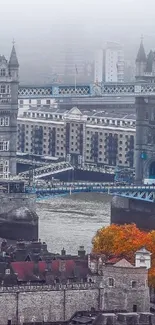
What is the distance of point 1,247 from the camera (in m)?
34.5

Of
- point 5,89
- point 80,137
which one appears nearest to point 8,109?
point 5,89

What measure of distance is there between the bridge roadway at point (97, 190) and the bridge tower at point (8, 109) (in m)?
1.75

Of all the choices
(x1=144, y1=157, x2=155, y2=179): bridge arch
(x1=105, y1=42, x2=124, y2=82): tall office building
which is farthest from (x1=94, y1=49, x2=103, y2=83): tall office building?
(x1=144, y1=157, x2=155, y2=179): bridge arch

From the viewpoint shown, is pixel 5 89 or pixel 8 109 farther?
pixel 5 89

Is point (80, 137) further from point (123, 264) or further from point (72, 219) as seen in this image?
point (123, 264)

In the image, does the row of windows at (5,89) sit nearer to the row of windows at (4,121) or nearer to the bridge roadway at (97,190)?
the row of windows at (4,121)

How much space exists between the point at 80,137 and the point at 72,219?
16142mm

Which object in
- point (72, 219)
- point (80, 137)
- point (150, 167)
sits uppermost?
point (80, 137)

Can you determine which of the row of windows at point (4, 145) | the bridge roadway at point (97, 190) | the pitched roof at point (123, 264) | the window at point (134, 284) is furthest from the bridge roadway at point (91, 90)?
the window at point (134, 284)

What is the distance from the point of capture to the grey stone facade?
29.5 metres

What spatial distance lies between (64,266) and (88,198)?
1936 cm

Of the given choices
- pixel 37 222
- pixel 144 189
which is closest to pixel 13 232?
pixel 37 222

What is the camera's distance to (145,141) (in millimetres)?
50969

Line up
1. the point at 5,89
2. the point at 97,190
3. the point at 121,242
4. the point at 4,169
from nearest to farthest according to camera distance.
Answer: the point at 121,242 < the point at 97,190 < the point at 4,169 < the point at 5,89
